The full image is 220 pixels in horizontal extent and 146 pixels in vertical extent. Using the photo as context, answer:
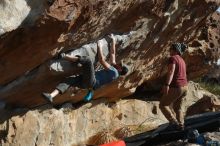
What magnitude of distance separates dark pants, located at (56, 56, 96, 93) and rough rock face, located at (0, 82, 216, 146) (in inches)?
150

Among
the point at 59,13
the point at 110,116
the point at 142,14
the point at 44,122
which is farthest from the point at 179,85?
the point at 110,116

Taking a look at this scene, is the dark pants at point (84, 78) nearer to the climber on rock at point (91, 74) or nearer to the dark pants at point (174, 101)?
the climber on rock at point (91, 74)

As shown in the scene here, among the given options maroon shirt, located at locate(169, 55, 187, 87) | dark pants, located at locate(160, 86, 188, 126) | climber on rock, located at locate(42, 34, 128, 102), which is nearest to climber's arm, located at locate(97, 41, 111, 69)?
climber on rock, located at locate(42, 34, 128, 102)

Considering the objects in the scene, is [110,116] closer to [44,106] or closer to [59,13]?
[44,106]

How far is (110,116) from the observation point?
718 inches

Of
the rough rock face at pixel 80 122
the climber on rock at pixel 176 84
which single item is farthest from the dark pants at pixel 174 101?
the rough rock face at pixel 80 122

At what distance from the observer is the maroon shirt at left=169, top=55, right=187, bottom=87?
38.9ft

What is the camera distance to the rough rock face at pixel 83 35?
416 inches

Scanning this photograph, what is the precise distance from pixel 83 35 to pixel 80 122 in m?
5.59

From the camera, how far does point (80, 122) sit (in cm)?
1689

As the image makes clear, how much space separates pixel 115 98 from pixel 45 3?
8.51m

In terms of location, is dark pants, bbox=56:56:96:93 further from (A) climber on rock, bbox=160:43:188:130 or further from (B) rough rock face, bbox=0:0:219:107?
(A) climber on rock, bbox=160:43:188:130

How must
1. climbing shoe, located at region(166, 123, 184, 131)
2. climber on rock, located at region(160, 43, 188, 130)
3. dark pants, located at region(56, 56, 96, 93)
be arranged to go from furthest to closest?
climbing shoe, located at region(166, 123, 184, 131)
climber on rock, located at region(160, 43, 188, 130)
dark pants, located at region(56, 56, 96, 93)

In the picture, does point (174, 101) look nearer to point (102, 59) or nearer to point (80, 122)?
point (102, 59)
